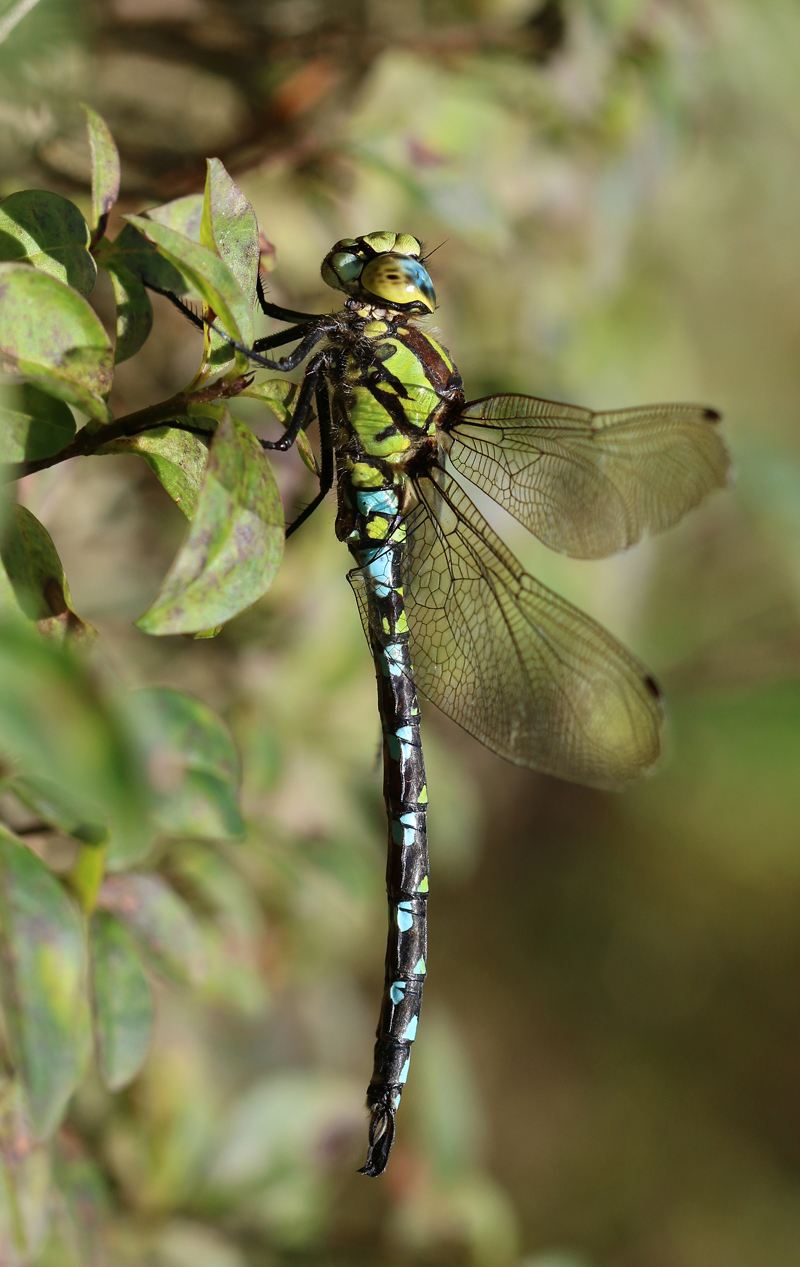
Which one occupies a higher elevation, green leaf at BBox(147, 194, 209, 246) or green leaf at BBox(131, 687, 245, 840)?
green leaf at BBox(147, 194, 209, 246)

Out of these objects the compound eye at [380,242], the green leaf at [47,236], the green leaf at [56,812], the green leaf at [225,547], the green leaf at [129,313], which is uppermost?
the compound eye at [380,242]

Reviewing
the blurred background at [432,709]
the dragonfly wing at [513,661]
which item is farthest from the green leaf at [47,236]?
the dragonfly wing at [513,661]

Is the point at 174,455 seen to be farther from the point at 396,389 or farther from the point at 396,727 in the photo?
the point at 396,727

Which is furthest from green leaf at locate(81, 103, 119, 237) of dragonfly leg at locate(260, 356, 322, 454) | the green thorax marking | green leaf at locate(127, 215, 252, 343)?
the green thorax marking

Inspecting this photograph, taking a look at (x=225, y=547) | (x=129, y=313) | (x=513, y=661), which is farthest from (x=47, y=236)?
(x=513, y=661)

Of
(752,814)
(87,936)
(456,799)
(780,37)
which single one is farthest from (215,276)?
(752,814)

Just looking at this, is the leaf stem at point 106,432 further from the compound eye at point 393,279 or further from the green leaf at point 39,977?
the compound eye at point 393,279

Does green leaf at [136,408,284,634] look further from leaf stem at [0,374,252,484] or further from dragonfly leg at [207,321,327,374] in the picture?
dragonfly leg at [207,321,327,374]
